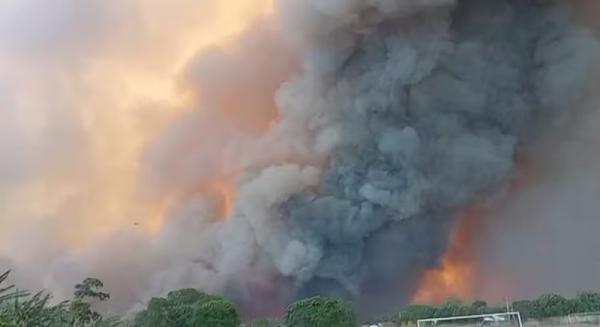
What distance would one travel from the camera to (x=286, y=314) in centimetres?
4322

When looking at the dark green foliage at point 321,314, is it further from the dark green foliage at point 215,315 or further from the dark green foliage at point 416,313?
the dark green foliage at point 416,313

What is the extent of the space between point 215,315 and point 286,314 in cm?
438

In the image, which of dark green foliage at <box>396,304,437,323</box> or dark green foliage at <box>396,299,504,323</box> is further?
dark green foliage at <box>396,299,504,323</box>

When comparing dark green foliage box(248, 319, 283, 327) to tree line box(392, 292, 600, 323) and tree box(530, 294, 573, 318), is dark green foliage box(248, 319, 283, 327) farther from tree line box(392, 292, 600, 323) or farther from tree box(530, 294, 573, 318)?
tree box(530, 294, 573, 318)

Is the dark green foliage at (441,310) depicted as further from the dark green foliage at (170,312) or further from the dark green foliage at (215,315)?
the dark green foliage at (170,312)

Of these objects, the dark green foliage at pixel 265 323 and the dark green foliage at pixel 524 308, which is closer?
the dark green foliage at pixel 524 308

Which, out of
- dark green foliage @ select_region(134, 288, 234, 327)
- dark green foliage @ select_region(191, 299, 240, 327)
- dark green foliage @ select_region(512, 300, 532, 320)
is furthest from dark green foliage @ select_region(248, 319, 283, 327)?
dark green foliage @ select_region(512, 300, 532, 320)

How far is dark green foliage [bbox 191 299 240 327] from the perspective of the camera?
→ 40.9 m

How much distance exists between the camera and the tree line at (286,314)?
40125 mm

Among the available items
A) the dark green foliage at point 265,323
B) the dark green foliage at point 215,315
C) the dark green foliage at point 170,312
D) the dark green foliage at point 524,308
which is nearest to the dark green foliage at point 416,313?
the dark green foliage at point 524,308

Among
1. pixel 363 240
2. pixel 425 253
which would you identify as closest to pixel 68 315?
pixel 363 240

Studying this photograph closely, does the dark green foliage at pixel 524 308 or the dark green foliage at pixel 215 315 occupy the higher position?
the dark green foliage at pixel 524 308

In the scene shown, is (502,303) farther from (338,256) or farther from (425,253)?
(338,256)

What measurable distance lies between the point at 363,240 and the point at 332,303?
5.58 metres
